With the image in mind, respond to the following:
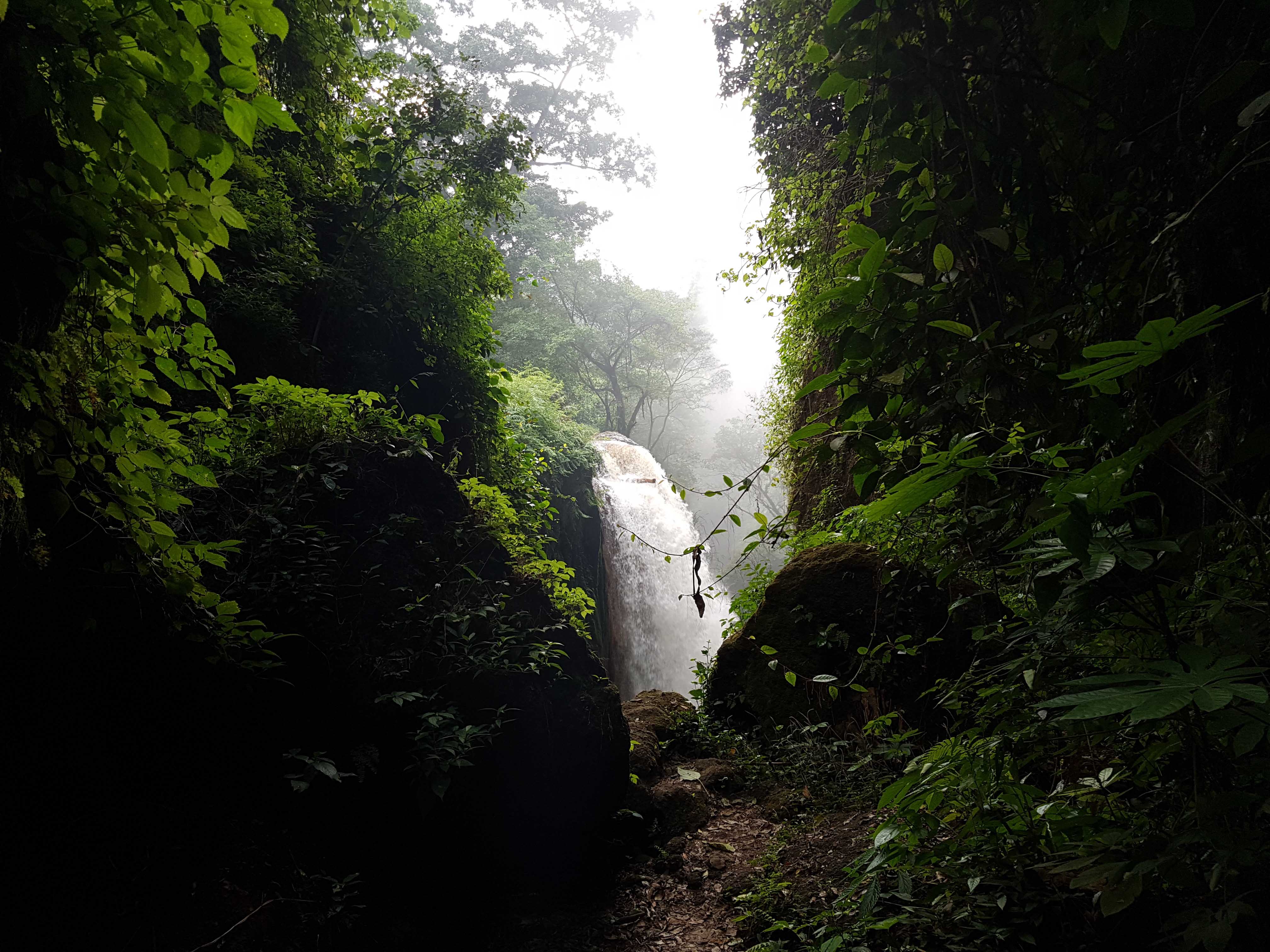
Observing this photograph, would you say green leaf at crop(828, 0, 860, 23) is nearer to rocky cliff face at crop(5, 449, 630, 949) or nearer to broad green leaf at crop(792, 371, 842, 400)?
broad green leaf at crop(792, 371, 842, 400)

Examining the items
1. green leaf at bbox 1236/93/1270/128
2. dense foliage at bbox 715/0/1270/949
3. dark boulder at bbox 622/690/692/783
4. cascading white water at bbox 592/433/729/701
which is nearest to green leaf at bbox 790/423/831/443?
dense foliage at bbox 715/0/1270/949

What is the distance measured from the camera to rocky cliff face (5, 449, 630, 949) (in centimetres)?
201

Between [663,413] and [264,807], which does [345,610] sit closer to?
[264,807]

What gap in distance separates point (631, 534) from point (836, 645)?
3.07m

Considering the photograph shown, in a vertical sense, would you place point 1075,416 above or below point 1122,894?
above

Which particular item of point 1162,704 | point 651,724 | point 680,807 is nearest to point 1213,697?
point 1162,704

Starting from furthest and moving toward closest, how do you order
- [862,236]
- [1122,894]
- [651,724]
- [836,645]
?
[651,724] < [836,645] < [862,236] < [1122,894]

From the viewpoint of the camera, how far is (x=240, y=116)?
4.25ft

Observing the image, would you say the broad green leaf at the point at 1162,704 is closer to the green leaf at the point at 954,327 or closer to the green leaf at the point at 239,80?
the green leaf at the point at 954,327

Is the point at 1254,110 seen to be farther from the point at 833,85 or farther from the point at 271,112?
the point at 271,112

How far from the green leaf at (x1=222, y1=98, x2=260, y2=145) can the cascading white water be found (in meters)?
10.4

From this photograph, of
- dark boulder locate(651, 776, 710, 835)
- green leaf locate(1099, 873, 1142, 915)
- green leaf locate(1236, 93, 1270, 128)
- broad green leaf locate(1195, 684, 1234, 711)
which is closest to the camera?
broad green leaf locate(1195, 684, 1234, 711)

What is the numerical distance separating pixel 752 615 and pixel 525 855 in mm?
3273

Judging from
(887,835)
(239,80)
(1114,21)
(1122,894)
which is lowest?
(1122,894)
